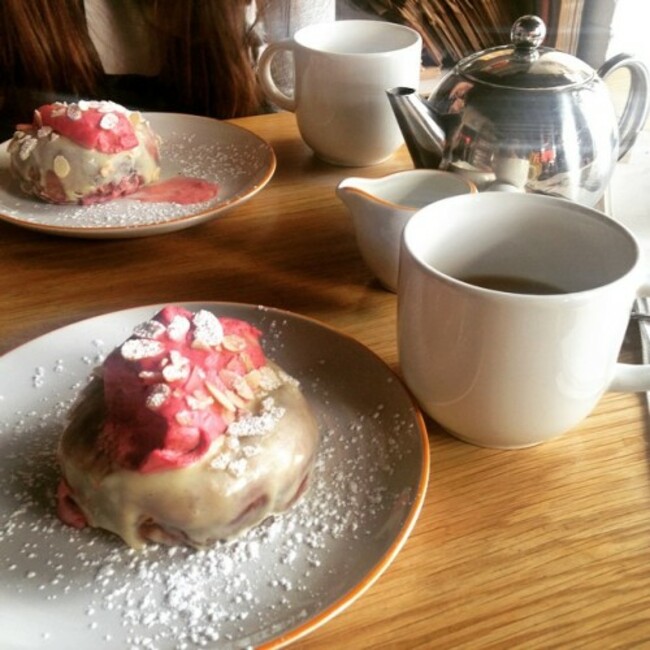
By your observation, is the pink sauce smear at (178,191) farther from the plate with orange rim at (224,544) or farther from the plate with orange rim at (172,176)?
the plate with orange rim at (224,544)

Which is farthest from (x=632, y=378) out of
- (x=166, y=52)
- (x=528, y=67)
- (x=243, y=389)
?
(x=166, y=52)

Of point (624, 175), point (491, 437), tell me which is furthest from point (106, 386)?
point (624, 175)

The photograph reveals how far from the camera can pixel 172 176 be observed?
2.71 ft

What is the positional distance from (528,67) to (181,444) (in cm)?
47

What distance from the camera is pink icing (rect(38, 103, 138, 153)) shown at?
0.74 m

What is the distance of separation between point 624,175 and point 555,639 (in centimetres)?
64

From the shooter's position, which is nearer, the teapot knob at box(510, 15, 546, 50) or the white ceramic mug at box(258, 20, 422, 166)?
the teapot knob at box(510, 15, 546, 50)

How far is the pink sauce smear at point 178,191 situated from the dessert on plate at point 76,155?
2cm

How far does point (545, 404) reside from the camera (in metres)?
0.44

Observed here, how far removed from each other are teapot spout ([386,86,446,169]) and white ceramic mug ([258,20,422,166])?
3.7 inches

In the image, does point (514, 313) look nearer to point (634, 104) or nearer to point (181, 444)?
point (181, 444)

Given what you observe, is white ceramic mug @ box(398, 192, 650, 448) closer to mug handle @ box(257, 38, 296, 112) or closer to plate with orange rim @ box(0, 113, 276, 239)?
plate with orange rim @ box(0, 113, 276, 239)

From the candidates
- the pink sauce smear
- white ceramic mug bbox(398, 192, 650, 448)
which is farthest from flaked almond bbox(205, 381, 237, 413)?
the pink sauce smear

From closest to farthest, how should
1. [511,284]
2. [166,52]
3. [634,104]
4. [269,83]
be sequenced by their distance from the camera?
[511,284] → [634,104] → [269,83] → [166,52]
